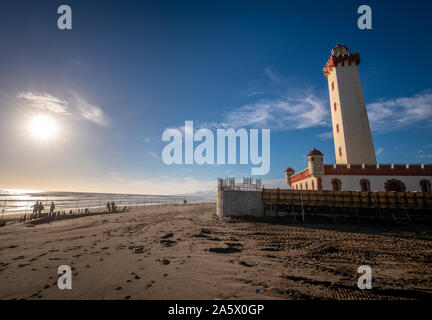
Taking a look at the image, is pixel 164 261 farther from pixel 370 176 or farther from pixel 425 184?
pixel 425 184

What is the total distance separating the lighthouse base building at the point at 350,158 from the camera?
2220 centimetres

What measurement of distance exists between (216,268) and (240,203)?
1154 cm

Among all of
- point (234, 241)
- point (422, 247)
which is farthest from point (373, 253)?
point (234, 241)

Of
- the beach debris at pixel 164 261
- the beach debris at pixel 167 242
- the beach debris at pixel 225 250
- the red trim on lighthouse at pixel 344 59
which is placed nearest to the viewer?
the beach debris at pixel 164 261

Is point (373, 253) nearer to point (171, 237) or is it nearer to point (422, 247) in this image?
point (422, 247)

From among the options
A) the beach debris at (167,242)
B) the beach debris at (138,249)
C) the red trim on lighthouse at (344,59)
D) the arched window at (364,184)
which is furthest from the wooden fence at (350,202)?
the red trim on lighthouse at (344,59)

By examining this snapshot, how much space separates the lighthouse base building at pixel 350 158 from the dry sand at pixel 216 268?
1404 centimetres

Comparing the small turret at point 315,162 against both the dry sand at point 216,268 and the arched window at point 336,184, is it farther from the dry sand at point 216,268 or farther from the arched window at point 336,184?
the dry sand at point 216,268

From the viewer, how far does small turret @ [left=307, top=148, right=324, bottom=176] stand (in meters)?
22.5

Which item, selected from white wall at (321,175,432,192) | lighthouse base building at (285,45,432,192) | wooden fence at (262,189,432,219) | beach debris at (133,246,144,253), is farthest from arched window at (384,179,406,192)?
beach debris at (133,246,144,253)

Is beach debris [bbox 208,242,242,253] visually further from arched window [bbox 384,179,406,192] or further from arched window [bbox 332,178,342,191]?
arched window [bbox 384,179,406,192]

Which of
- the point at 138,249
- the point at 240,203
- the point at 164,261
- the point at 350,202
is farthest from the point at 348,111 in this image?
the point at 138,249

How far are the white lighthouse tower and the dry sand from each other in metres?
19.5

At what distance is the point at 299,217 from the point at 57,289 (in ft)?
56.8
